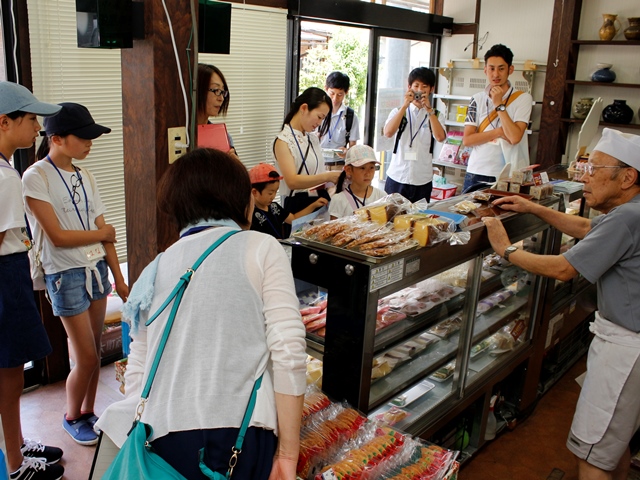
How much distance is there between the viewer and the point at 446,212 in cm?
277

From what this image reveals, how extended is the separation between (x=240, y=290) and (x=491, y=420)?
7.88ft

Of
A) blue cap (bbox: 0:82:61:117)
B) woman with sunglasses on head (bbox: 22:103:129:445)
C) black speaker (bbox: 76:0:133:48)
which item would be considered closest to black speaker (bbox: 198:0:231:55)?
black speaker (bbox: 76:0:133:48)

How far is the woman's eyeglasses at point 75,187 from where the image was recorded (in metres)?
2.93

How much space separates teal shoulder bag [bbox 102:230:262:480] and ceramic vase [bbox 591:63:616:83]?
→ 5.99m

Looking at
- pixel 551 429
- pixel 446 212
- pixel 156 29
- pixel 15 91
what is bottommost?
pixel 551 429

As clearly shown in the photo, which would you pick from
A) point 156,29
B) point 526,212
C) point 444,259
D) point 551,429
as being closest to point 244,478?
point 444,259

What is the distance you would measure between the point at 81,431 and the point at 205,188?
2.23 meters

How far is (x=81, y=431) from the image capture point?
Answer: 125 inches

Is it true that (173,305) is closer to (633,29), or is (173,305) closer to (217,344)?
(217,344)

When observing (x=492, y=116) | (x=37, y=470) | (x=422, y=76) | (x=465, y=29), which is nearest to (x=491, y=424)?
(x=37, y=470)

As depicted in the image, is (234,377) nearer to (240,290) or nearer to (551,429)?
(240,290)

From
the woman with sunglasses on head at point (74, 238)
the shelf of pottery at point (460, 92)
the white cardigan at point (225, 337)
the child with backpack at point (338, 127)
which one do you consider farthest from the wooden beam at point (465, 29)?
the white cardigan at point (225, 337)

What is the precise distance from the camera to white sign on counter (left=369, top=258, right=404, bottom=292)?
208cm

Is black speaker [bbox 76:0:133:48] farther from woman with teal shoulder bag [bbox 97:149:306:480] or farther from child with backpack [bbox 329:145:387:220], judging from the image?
child with backpack [bbox 329:145:387:220]
